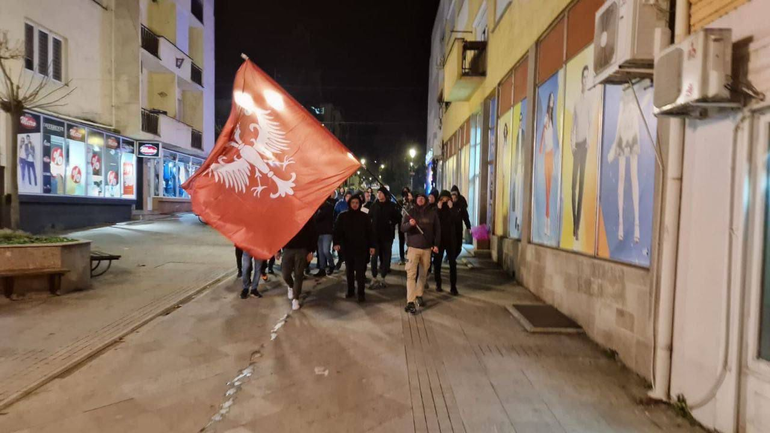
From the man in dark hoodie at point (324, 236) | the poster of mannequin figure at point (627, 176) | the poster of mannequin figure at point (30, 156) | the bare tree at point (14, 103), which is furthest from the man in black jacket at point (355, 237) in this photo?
the poster of mannequin figure at point (30, 156)

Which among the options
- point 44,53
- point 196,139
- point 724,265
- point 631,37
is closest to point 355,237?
point 631,37

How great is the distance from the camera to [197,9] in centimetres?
2772

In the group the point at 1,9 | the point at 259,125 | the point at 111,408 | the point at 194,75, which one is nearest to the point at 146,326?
the point at 111,408

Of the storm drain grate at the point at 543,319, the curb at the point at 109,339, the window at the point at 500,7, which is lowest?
the curb at the point at 109,339

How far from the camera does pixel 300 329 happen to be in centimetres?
646

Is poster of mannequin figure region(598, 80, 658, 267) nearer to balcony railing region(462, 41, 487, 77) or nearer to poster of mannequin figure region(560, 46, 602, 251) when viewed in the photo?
poster of mannequin figure region(560, 46, 602, 251)

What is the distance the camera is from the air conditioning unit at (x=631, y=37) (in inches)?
173

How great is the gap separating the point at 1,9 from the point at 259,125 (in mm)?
13491

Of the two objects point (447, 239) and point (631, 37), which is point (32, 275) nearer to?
point (447, 239)

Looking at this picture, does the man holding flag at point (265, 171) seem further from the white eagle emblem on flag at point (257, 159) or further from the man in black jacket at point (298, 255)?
the man in black jacket at point (298, 255)

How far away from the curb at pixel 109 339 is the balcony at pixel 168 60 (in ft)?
53.1

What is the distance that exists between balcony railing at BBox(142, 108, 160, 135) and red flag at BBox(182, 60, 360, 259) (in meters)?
18.0

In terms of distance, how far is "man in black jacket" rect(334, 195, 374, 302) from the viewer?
7.98 m

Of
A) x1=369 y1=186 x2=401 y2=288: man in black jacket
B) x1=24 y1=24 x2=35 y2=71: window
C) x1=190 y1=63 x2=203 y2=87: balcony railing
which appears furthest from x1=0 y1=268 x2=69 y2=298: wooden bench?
x1=190 y1=63 x2=203 y2=87: balcony railing
